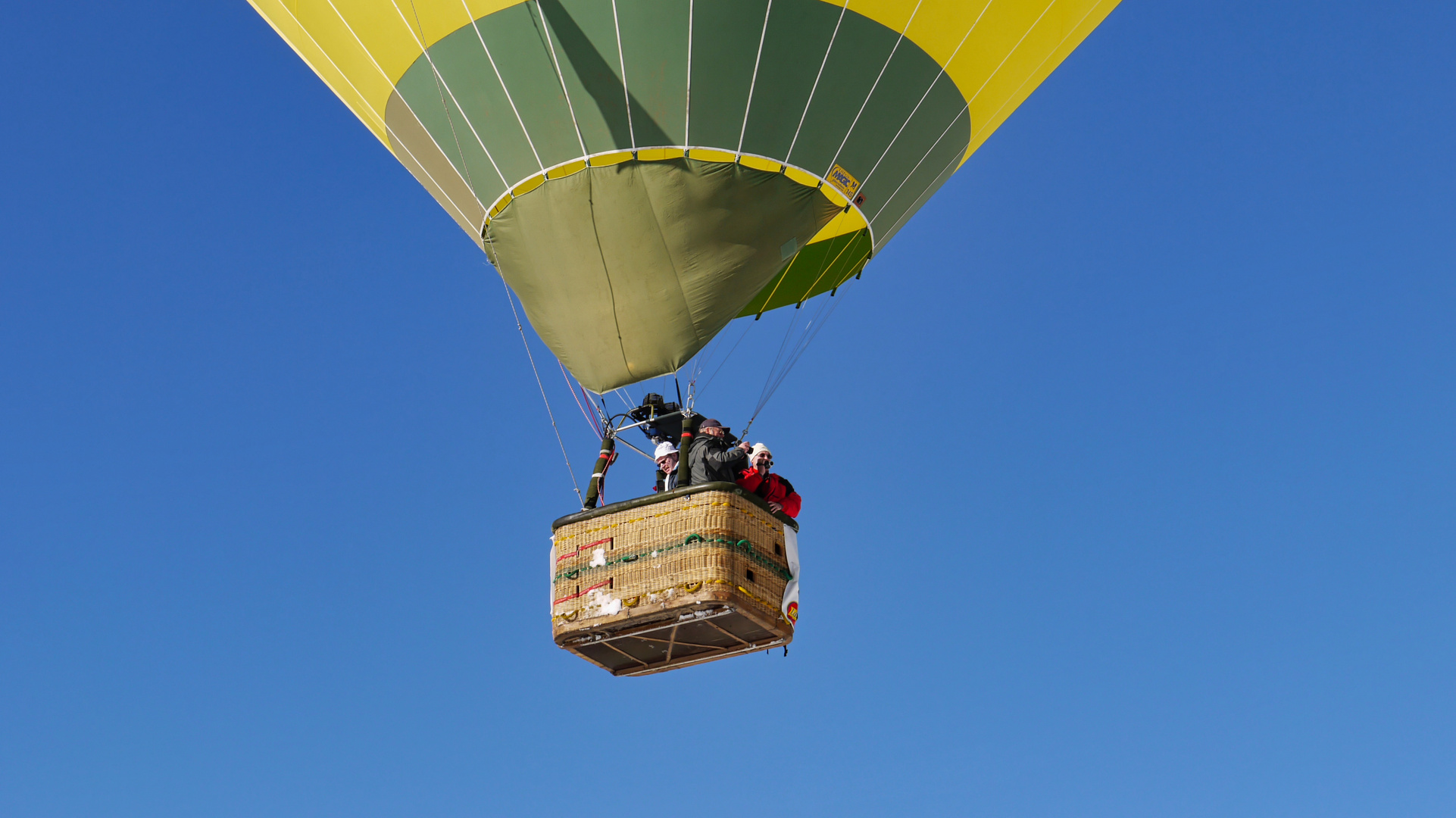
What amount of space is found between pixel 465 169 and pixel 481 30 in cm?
83

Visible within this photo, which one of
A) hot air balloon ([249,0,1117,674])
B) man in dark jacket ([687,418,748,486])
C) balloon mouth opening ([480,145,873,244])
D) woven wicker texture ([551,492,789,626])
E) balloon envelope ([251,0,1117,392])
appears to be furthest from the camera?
balloon mouth opening ([480,145,873,244])

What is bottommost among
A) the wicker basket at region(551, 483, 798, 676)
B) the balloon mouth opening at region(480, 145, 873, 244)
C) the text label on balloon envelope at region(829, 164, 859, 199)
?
the wicker basket at region(551, 483, 798, 676)

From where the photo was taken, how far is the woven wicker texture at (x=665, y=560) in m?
6.71

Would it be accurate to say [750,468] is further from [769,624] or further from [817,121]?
[817,121]

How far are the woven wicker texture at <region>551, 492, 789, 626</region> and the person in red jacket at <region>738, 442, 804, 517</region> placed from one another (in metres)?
0.16

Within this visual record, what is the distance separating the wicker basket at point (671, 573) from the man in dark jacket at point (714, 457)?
14cm

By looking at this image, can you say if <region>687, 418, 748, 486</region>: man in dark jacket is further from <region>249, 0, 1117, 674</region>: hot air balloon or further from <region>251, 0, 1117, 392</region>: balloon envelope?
<region>251, 0, 1117, 392</region>: balloon envelope

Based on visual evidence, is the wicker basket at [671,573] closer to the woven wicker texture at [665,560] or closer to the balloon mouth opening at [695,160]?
the woven wicker texture at [665,560]

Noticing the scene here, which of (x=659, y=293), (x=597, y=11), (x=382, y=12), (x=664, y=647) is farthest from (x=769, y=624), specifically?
(x=382, y=12)

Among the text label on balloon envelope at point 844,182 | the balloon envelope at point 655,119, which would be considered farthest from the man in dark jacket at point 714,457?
the text label on balloon envelope at point 844,182

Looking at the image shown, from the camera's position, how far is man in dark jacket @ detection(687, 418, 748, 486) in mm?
6957

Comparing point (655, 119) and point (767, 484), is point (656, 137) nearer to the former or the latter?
point (655, 119)

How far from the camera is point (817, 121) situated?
7715 millimetres

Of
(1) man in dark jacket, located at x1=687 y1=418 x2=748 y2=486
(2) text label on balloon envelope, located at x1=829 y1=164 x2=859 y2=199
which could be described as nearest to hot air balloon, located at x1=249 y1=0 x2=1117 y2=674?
(2) text label on balloon envelope, located at x1=829 y1=164 x2=859 y2=199
